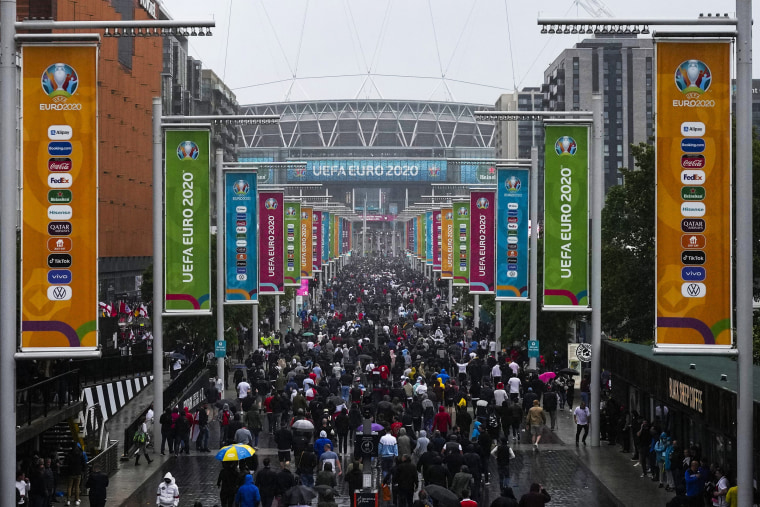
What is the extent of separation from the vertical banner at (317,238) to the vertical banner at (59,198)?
194 feet

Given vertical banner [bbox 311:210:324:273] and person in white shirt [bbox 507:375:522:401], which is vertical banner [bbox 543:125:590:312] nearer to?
person in white shirt [bbox 507:375:522:401]

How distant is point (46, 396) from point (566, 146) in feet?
44.2

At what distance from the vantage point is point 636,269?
4766 cm

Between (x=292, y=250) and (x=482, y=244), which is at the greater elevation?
(x=482, y=244)

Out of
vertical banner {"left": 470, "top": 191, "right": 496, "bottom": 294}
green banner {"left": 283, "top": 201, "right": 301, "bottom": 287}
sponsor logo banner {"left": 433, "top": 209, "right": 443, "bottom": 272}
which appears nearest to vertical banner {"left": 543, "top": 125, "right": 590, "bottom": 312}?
vertical banner {"left": 470, "top": 191, "right": 496, "bottom": 294}

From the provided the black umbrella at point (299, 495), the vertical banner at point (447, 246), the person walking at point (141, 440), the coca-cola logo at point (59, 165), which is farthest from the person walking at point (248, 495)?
the vertical banner at point (447, 246)

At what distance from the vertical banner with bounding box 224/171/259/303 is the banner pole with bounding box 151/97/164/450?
23.8ft

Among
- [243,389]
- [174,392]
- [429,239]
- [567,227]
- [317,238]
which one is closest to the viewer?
[567,227]

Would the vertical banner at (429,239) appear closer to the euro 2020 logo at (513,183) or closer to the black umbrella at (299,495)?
the euro 2020 logo at (513,183)

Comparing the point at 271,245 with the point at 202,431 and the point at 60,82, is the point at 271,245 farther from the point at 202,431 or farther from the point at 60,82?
the point at 60,82

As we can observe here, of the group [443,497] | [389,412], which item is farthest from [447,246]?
[443,497]

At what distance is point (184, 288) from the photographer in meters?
30.2

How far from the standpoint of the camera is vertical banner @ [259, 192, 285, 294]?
43438mm

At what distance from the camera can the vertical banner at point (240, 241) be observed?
38.2 m
